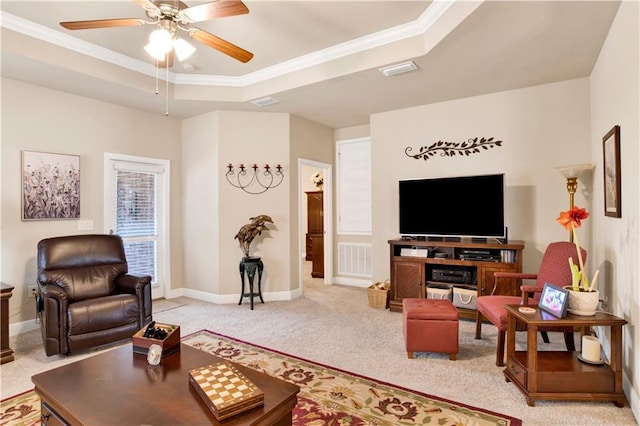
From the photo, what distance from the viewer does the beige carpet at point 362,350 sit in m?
2.32

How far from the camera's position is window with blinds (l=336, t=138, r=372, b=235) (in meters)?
6.02

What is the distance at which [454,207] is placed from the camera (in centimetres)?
429

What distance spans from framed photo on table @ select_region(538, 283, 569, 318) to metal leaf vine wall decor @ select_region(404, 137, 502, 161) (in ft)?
7.72

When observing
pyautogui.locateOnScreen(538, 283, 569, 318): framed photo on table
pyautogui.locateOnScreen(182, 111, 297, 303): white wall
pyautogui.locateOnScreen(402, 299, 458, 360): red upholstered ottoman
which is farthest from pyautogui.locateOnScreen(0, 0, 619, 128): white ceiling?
pyautogui.locateOnScreen(402, 299, 458, 360): red upholstered ottoman

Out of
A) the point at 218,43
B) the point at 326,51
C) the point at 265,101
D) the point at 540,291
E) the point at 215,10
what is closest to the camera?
the point at 215,10

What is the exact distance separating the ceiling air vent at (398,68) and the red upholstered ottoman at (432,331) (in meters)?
2.38

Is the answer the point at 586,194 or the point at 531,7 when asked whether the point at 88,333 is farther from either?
the point at 586,194

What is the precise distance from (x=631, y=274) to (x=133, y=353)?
10.7 feet

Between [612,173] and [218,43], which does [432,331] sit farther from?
[218,43]

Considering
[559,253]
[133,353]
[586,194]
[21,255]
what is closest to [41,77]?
[21,255]

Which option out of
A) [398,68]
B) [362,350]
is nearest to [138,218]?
[362,350]

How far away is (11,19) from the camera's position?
318 cm

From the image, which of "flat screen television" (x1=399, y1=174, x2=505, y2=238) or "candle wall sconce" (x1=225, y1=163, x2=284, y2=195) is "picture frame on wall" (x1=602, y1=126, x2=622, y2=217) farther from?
"candle wall sconce" (x1=225, y1=163, x2=284, y2=195)

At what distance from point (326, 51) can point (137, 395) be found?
139 inches
